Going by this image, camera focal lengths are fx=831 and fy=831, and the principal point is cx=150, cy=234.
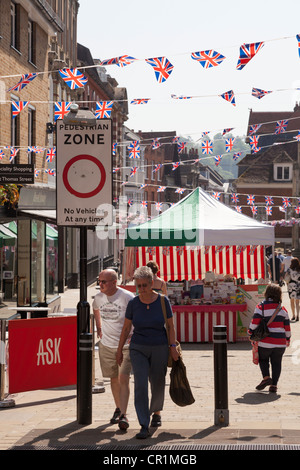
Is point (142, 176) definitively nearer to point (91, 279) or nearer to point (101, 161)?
point (91, 279)

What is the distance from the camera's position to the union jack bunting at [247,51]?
12602 millimetres

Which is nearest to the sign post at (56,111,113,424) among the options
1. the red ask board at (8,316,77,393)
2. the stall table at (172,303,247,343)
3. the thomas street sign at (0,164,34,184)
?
the red ask board at (8,316,77,393)

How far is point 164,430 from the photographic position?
8070 mm

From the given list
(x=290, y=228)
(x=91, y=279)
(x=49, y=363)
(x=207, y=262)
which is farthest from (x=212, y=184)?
(x=49, y=363)

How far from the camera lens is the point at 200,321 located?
17.0 meters

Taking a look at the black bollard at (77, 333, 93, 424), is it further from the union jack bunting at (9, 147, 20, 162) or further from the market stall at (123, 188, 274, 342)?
the union jack bunting at (9, 147, 20, 162)

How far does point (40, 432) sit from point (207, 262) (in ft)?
48.3

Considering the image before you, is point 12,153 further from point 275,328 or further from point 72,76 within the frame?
point 275,328

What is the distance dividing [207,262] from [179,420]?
45.8 feet

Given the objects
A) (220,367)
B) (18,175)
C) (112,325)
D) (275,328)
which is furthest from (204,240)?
(220,367)

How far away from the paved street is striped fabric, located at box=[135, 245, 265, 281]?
A: 32.4ft

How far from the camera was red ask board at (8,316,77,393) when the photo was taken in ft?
32.4

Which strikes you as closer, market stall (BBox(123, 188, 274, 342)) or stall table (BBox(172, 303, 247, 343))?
market stall (BBox(123, 188, 274, 342))
